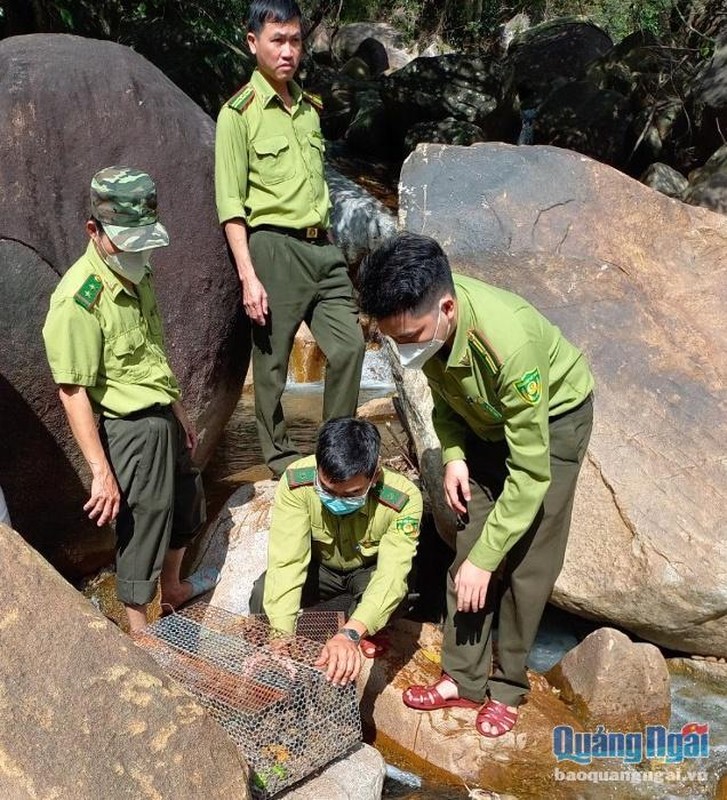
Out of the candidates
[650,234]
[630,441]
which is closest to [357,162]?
[650,234]

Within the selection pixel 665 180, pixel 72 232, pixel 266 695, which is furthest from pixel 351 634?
pixel 665 180

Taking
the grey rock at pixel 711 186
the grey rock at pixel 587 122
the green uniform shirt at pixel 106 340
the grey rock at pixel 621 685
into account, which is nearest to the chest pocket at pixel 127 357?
the green uniform shirt at pixel 106 340

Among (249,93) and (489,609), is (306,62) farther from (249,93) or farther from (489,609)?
(489,609)

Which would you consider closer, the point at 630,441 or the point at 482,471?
the point at 482,471

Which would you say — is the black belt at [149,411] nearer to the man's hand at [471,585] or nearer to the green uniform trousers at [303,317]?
the green uniform trousers at [303,317]

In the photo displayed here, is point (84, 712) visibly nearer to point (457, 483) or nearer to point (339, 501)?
point (339, 501)

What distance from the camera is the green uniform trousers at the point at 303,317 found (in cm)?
400

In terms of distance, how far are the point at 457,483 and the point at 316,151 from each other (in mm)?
1662

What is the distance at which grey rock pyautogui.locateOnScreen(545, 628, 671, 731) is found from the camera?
3.42 m

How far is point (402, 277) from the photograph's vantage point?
251cm

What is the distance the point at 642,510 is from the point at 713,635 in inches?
20.3

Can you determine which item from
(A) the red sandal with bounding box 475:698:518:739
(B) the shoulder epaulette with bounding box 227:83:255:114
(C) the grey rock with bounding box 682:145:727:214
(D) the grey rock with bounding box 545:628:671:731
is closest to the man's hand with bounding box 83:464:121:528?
(A) the red sandal with bounding box 475:698:518:739

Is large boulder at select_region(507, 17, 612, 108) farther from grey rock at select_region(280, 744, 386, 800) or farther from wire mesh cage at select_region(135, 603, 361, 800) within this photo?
grey rock at select_region(280, 744, 386, 800)

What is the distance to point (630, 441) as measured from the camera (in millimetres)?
3855
